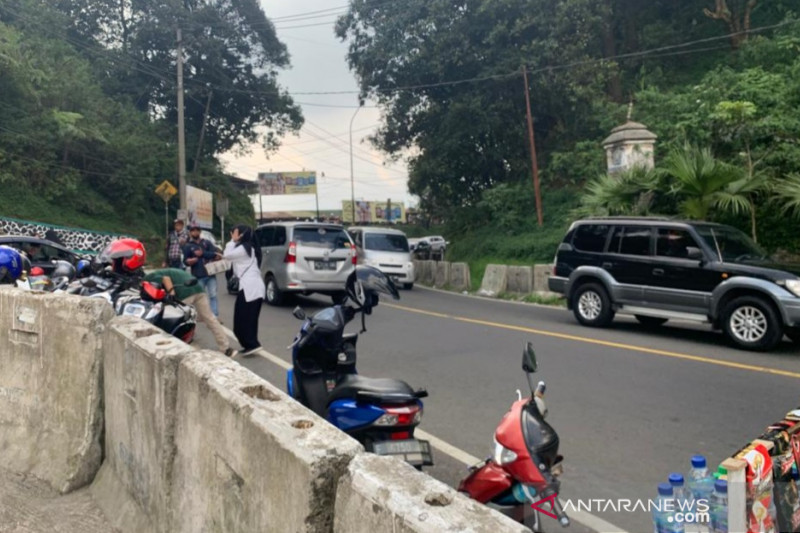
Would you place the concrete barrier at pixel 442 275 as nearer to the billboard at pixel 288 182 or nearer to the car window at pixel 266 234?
the car window at pixel 266 234

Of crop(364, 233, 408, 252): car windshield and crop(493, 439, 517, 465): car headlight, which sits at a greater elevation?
crop(364, 233, 408, 252): car windshield

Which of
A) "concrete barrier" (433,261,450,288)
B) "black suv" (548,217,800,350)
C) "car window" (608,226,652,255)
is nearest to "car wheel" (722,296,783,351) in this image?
"black suv" (548,217,800,350)

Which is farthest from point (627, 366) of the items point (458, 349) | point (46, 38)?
point (46, 38)

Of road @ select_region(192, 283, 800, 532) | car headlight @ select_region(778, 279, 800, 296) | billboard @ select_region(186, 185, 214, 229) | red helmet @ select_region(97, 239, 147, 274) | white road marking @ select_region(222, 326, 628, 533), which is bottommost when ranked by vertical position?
white road marking @ select_region(222, 326, 628, 533)

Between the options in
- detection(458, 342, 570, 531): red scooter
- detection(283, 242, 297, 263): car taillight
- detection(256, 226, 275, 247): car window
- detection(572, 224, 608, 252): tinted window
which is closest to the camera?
detection(458, 342, 570, 531): red scooter

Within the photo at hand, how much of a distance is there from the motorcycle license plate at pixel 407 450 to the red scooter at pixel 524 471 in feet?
2.44

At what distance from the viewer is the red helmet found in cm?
803

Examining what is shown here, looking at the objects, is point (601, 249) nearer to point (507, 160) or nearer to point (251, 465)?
point (251, 465)

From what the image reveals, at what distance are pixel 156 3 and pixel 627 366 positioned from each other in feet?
141

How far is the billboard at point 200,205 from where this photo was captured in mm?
38156

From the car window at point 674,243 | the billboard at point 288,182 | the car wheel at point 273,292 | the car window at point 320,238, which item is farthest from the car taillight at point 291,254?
the billboard at point 288,182

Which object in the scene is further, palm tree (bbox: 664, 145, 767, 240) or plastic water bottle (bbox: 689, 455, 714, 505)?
palm tree (bbox: 664, 145, 767, 240)

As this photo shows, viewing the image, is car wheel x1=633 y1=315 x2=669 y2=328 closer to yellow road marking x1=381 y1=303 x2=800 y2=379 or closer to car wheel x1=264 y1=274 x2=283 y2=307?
yellow road marking x1=381 y1=303 x2=800 y2=379

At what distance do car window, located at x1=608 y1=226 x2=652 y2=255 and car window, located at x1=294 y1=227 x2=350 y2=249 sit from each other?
5767mm
